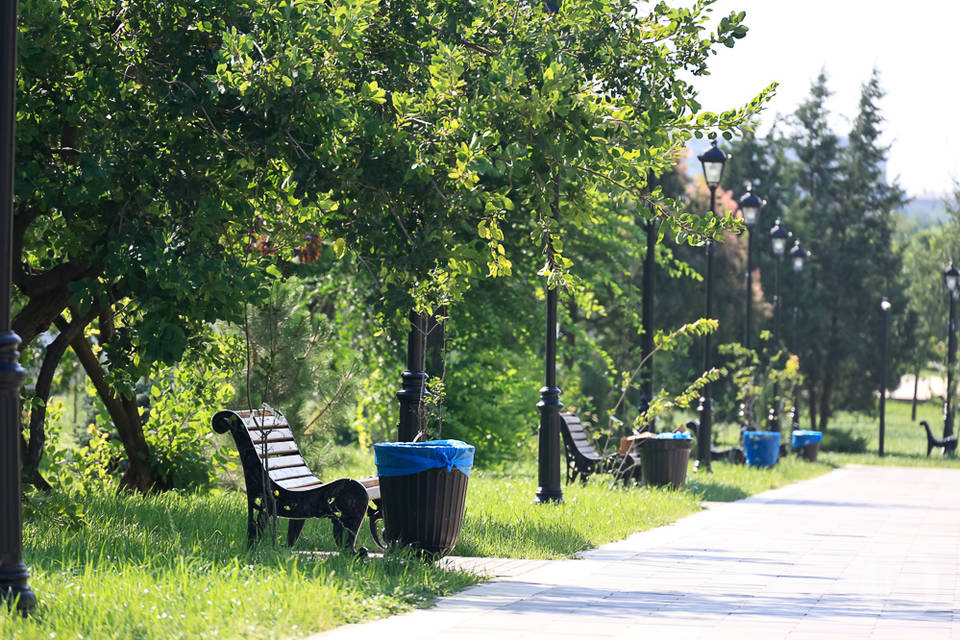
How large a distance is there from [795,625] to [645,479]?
30.7ft

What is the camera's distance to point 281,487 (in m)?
10.0

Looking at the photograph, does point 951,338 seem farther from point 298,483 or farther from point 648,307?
point 298,483

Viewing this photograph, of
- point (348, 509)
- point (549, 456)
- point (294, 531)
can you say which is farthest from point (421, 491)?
point (549, 456)

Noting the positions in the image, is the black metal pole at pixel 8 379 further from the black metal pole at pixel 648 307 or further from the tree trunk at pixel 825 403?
the tree trunk at pixel 825 403

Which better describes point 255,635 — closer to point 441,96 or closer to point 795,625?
point 795,625

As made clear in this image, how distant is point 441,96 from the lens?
9.52 metres

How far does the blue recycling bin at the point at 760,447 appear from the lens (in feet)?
85.6

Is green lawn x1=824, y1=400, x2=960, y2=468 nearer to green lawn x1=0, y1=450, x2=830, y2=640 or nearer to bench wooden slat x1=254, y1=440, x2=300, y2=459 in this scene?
green lawn x1=0, y1=450, x2=830, y2=640

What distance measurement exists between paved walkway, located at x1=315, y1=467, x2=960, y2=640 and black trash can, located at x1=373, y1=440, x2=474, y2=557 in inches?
21.9

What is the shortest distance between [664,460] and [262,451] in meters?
7.85

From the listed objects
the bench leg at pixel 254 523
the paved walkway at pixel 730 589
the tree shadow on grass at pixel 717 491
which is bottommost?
the tree shadow on grass at pixel 717 491

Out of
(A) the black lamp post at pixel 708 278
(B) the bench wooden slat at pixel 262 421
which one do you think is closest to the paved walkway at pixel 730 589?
(B) the bench wooden slat at pixel 262 421

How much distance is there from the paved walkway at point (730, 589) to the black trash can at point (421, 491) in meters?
0.56

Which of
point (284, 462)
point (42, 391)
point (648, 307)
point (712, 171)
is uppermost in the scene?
point (712, 171)
